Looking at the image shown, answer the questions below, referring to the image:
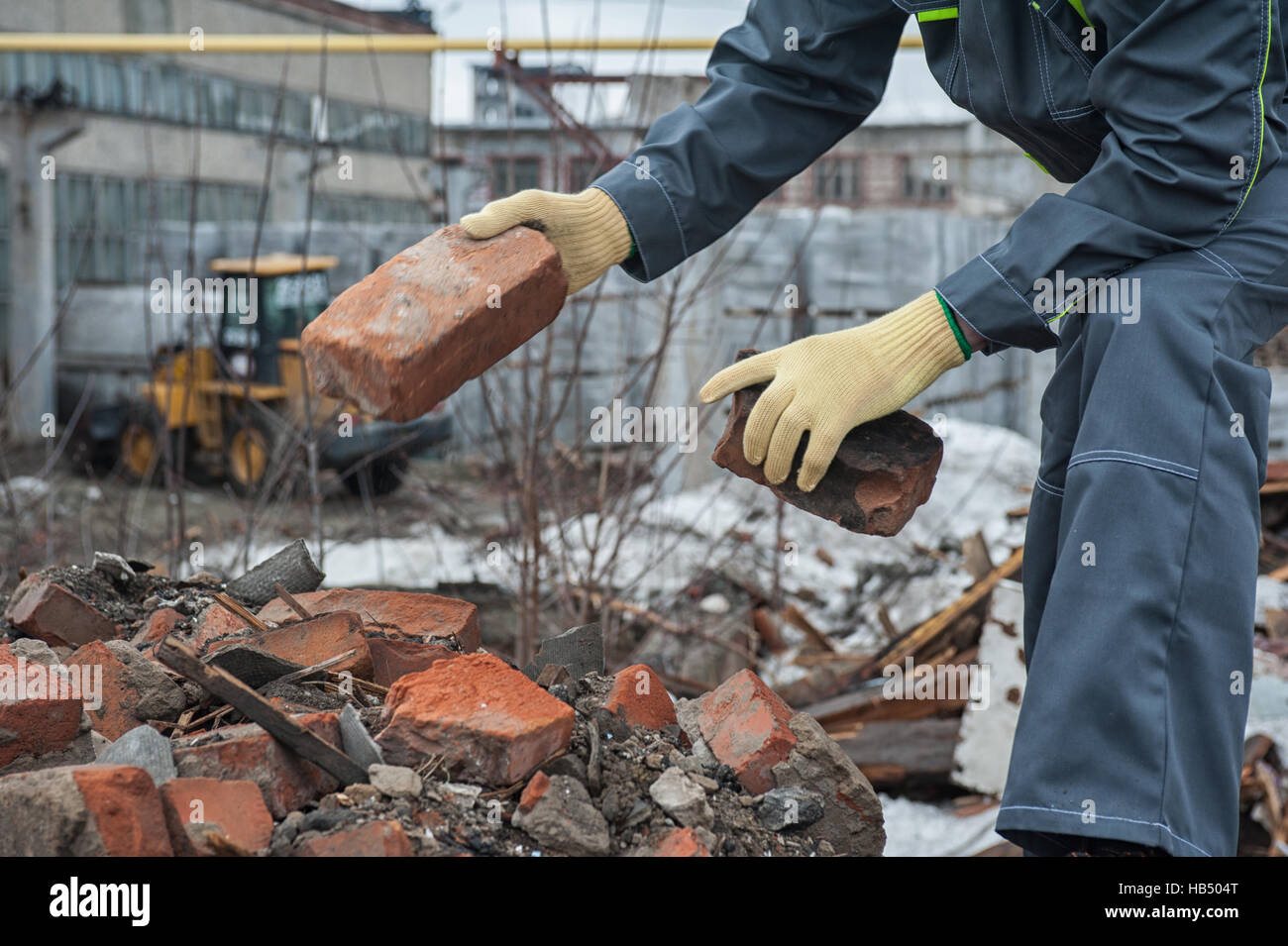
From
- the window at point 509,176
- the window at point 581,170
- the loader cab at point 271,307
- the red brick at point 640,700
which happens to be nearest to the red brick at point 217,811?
the red brick at point 640,700

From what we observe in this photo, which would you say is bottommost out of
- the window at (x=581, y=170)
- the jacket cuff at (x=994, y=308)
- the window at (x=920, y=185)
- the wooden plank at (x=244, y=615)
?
the wooden plank at (x=244, y=615)

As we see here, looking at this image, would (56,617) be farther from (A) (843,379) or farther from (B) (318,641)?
(A) (843,379)

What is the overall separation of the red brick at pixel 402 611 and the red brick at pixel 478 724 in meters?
0.48

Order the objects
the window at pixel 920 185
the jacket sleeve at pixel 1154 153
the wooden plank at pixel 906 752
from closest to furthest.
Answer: the jacket sleeve at pixel 1154 153 → the wooden plank at pixel 906 752 → the window at pixel 920 185

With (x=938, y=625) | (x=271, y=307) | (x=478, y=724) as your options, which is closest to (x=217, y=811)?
(x=478, y=724)

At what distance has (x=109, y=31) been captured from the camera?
1684 cm

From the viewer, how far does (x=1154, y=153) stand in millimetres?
1605

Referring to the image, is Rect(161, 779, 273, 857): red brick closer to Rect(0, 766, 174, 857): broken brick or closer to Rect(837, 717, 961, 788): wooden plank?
Rect(0, 766, 174, 857): broken brick

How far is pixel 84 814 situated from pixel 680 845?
0.74 meters

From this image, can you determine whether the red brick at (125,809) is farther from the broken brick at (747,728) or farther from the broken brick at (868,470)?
the broken brick at (868,470)

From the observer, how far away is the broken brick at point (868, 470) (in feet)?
6.27

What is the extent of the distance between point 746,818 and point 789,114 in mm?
1298

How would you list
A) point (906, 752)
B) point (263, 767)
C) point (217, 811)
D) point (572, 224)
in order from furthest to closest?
point (906, 752) < point (572, 224) < point (263, 767) < point (217, 811)

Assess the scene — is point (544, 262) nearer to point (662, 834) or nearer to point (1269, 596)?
point (662, 834)
